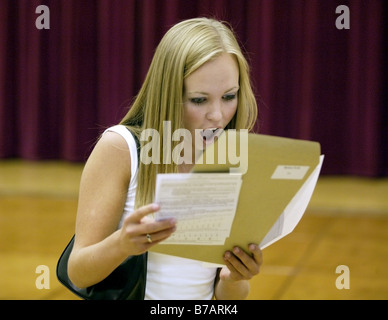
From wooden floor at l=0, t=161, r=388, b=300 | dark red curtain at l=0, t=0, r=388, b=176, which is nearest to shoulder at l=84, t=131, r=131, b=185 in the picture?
wooden floor at l=0, t=161, r=388, b=300

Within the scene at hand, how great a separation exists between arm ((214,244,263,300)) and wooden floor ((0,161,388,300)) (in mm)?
1292

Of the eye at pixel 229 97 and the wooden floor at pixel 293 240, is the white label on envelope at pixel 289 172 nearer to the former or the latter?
the eye at pixel 229 97

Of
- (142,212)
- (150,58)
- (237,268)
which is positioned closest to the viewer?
(142,212)

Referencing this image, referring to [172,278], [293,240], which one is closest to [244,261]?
[172,278]

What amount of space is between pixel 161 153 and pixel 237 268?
0.77 ft

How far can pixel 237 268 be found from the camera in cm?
106

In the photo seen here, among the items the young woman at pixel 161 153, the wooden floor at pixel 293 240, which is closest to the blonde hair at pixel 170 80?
the young woman at pixel 161 153

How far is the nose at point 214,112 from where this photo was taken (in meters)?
1.07

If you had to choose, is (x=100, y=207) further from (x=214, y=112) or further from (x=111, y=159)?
(x=214, y=112)

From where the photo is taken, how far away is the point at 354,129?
4.72 m

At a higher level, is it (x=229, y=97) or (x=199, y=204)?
(x=229, y=97)

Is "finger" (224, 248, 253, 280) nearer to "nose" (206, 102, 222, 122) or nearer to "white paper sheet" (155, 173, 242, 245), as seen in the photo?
"white paper sheet" (155, 173, 242, 245)

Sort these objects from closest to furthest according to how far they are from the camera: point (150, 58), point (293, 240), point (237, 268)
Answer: point (237, 268) < point (293, 240) < point (150, 58)
